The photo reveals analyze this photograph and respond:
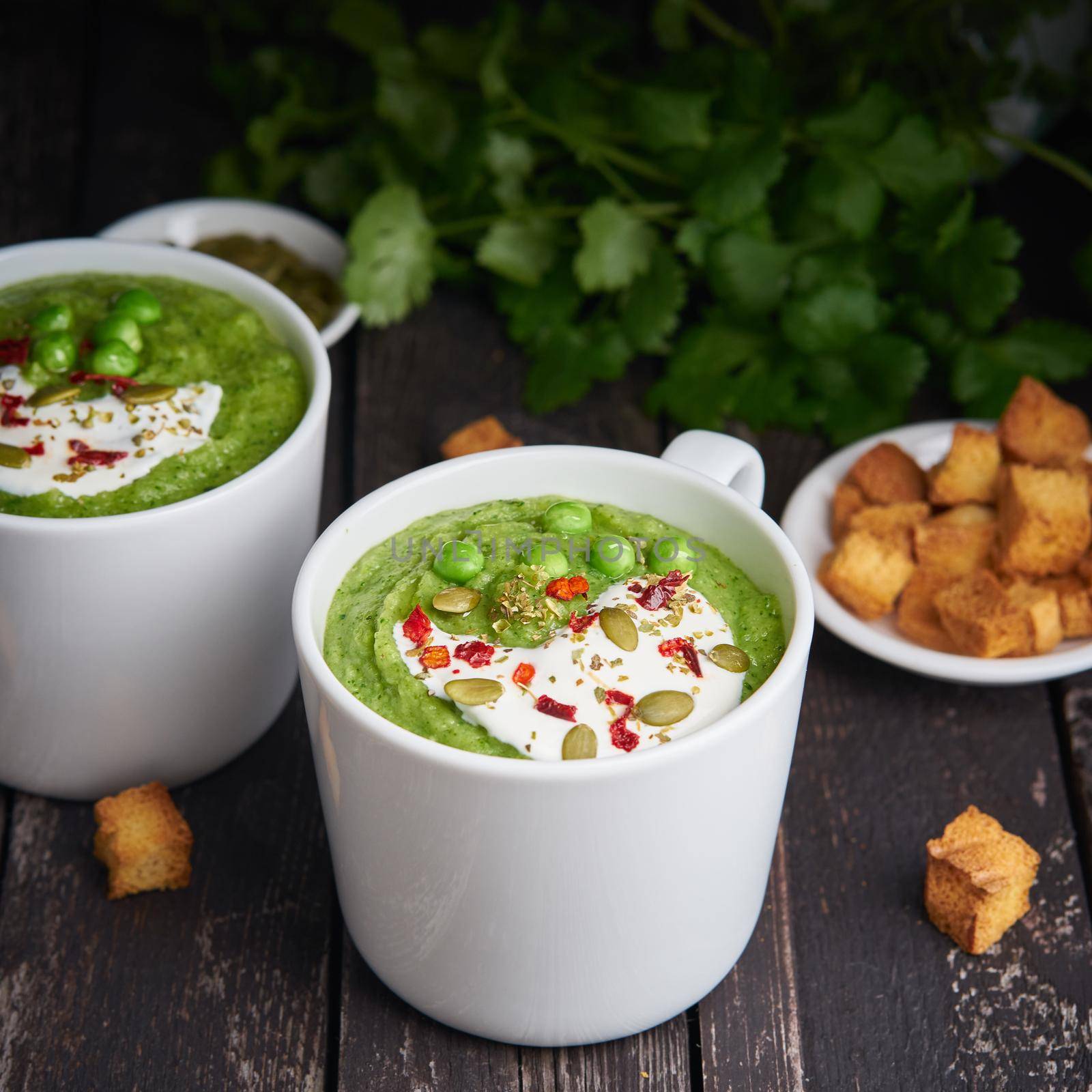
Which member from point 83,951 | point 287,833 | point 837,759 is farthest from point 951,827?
point 83,951

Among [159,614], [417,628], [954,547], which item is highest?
[417,628]

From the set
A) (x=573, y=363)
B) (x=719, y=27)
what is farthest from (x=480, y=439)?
(x=719, y=27)

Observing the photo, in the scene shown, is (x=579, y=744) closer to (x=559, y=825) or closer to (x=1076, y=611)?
(x=559, y=825)

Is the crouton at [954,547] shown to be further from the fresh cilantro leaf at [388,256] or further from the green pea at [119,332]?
the green pea at [119,332]

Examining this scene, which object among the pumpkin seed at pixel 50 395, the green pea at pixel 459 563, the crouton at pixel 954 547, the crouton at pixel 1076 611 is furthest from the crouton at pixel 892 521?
the pumpkin seed at pixel 50 395

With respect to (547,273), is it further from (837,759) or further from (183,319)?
(837,759)
